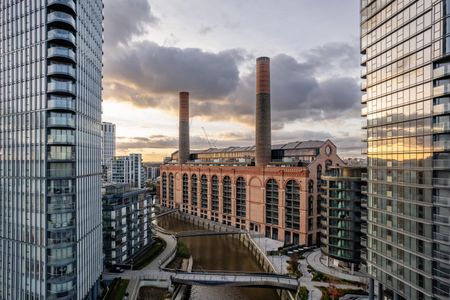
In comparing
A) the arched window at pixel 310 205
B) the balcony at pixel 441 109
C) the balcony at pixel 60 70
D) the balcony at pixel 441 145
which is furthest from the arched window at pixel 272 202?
the balcony at pixel 60 70

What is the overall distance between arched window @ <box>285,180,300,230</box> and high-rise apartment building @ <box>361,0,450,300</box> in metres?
42.1

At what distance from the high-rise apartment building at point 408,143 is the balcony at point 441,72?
109 millimetres

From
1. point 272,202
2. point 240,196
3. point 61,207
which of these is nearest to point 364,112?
point 61,207

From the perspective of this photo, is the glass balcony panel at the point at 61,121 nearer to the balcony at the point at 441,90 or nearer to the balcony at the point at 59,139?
the balcony at the point at 59,139

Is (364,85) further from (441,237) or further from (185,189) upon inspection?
(185,189)

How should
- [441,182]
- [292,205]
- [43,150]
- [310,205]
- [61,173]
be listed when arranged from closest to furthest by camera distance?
1. [441,182]
2. [43,150]
3. [61,173]
4. [310,205]
5. [292,205]

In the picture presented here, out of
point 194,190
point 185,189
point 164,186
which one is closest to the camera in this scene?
point 194,190

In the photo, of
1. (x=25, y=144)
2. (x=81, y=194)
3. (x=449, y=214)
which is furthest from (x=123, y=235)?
(x=449, y=214)

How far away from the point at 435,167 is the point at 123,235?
61629 millimetres

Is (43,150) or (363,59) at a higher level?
(363,59)

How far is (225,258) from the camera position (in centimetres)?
8512

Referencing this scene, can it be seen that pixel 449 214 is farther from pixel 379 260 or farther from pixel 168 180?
pixel 168 180

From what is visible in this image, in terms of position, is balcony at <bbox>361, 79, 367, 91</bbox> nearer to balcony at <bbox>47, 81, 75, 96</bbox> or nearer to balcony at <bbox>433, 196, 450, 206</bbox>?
balcony at <bbox>433, 196, 450, 206</bbox>

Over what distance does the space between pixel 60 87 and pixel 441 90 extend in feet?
168
